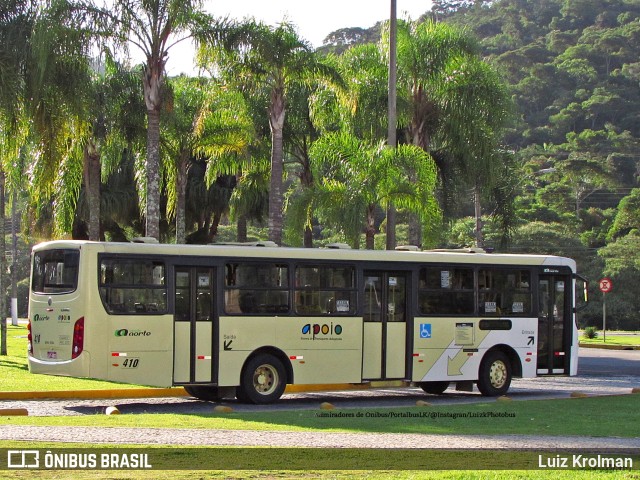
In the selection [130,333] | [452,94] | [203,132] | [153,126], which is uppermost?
[452,94]

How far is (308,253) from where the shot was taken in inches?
785

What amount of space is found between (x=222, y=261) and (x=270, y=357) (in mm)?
1962

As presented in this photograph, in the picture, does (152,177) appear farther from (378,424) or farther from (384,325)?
(378,424)

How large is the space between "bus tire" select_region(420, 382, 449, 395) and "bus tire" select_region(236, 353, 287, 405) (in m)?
3.65

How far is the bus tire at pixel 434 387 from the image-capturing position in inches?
874

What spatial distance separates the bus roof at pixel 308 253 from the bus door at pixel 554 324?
1.47 ft

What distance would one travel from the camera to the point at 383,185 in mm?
28062

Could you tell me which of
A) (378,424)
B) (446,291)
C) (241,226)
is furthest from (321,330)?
(241,226)

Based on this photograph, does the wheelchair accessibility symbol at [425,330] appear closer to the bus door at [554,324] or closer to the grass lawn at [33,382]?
the bus door at [554,324]

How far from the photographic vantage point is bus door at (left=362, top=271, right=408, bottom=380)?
2070cm

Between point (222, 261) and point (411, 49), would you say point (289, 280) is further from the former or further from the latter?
point (411, 49)

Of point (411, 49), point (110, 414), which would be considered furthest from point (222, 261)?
point (411, 49)

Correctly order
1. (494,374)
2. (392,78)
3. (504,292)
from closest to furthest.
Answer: (494,374)
(504,292)
(392,78)

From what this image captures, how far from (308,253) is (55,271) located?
14.7 ft
